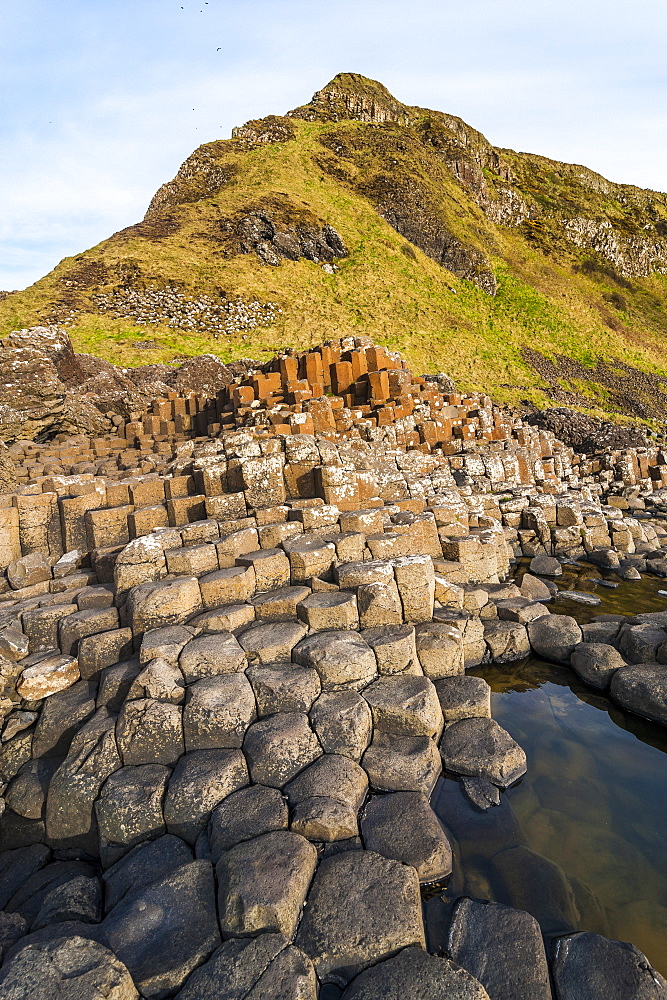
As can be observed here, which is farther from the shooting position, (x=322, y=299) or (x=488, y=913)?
(x=322, y=299)

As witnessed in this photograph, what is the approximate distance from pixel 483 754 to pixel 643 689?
302 centimetres

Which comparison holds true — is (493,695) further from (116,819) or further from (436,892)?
(116,819)

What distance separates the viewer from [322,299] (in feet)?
152

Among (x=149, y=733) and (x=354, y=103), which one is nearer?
(x=149, y=733)

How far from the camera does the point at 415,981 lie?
3.46 metres

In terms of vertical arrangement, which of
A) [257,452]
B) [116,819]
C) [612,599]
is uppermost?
[257,452]

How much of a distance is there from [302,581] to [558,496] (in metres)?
13.6

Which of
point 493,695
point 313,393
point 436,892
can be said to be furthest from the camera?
point 313,393

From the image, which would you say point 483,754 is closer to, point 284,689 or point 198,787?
point 284,689

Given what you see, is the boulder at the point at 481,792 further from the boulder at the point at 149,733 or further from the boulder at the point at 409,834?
the boulder at the point at 149,733

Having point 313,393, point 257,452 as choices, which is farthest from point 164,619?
point 313,393

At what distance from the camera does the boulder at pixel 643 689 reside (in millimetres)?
6945

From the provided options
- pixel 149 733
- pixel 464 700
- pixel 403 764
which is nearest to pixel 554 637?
pixel 464 700

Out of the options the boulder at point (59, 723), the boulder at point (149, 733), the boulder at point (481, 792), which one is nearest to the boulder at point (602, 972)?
the boulder at point (481, 792)
